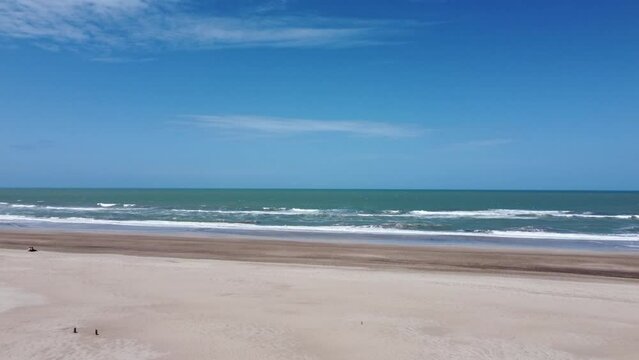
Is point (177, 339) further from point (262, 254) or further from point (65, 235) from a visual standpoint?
point (65, 235)

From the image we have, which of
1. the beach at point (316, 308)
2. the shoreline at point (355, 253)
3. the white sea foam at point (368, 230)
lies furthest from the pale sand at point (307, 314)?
the white sea foam at point (368, 230)

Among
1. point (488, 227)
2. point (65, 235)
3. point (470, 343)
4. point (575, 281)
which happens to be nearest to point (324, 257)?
point (575, 281)

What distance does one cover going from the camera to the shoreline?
56.9 feet

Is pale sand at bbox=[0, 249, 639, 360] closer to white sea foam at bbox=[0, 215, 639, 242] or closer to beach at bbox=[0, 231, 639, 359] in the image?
beach at bbox=[0, 231, 639, 359]

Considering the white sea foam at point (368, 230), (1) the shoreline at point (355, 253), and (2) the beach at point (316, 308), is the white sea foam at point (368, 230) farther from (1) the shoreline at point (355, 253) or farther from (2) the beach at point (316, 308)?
(2) the beach at point (316, 308)

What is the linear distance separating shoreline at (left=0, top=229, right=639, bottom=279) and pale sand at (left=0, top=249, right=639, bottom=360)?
2120 mm

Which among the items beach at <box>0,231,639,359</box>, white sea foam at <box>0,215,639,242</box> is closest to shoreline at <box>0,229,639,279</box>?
beach at <box>0,231,639,359</box>

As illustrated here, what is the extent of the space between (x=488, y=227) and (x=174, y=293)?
27302 millimetres

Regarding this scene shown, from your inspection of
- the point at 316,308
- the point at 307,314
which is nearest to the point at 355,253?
the point at 316,308

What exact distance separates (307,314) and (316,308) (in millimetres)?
533

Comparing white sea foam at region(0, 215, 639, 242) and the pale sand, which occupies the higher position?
white sea foam at region(0, 215, 639, 242)

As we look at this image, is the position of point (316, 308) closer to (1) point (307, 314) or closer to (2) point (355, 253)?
(1) point (307, 314)

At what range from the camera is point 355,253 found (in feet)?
67.4

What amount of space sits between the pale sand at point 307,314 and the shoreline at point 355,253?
2.12 m
